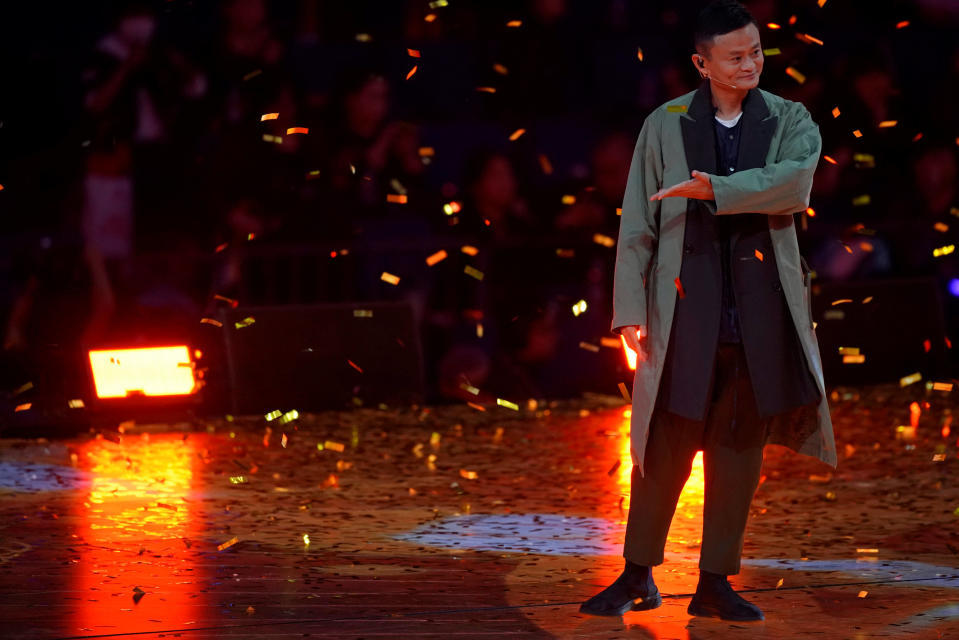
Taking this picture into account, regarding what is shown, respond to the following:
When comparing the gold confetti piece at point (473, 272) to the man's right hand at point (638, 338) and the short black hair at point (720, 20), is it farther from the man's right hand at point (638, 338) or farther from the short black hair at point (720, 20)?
the short black hair at point (720, 20)

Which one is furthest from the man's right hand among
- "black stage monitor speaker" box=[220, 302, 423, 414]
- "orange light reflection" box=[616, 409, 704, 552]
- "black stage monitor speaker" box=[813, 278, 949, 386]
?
"black stage monitor speaker" box=[813, 278, 949, 386]

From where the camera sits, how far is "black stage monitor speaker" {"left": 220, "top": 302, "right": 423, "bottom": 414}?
9.89 metres

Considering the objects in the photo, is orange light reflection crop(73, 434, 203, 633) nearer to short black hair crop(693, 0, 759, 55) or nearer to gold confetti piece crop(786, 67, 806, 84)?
short black hair crop(693, 0, 759, 55)

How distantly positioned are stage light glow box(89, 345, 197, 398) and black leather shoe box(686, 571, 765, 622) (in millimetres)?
5257

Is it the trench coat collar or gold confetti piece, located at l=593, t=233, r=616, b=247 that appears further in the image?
gold confetti piece, located at l=593, t=233, r=616, b=247

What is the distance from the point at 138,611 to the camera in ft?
16.4

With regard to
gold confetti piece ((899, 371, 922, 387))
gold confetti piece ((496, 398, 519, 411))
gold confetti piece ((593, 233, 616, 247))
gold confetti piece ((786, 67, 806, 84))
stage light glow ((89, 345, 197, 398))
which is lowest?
gold confetti piece ((496, 398, 519, 411))

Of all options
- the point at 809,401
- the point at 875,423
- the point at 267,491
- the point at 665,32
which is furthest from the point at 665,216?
the point at 665,32

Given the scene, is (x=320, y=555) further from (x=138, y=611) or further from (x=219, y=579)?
(x=138, y=611)

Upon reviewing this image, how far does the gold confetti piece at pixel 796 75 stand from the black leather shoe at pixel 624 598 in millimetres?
7038

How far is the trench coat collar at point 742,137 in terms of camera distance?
4793mm

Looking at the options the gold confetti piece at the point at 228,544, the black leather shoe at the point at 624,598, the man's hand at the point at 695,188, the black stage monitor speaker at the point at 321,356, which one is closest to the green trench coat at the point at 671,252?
the man's hand at the point at 695,188

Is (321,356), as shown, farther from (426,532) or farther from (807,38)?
(807,38)

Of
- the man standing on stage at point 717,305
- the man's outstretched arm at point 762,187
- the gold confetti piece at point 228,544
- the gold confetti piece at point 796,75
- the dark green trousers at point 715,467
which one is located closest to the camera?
the man's outstretched arm at point 762,187
